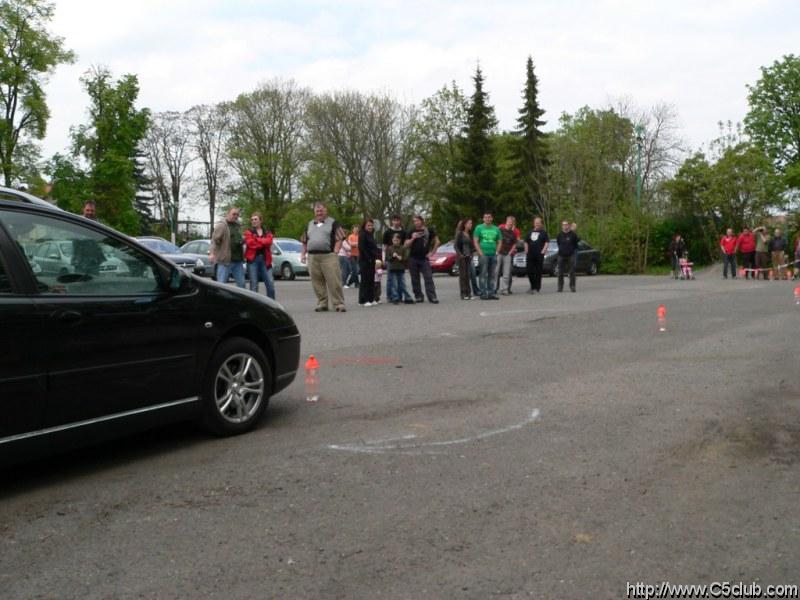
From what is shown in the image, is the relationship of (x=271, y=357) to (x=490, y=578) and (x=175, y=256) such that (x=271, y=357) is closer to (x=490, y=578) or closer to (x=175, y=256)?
(x=490, y=578)

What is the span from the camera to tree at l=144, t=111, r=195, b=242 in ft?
222

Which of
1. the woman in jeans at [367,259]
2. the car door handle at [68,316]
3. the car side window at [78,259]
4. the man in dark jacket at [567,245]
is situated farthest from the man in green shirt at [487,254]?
the car door handle at [68,316]

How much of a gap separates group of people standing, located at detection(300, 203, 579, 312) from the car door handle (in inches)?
430

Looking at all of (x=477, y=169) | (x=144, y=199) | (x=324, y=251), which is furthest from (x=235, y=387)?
(x=144, y=199)

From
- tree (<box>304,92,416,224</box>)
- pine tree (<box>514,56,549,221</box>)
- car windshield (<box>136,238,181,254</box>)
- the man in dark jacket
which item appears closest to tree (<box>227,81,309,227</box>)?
tree (<box>304,92,416,224</box>)

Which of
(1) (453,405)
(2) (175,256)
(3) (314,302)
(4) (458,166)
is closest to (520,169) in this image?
(4) (458,166)

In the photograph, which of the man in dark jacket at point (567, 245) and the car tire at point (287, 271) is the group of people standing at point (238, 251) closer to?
the man in dark jacket at point (567, 245)

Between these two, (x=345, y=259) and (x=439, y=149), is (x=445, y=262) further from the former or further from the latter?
(x=439, y=149)

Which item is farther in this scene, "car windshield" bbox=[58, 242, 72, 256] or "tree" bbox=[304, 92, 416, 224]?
"tree" bbox=[304, 92, 416, 224]

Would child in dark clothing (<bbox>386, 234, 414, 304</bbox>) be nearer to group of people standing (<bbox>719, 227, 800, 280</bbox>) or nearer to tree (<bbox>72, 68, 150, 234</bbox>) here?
group of people standing (<bbox>719, 227, 800, 280</bbox>)

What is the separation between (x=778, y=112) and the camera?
63719mm

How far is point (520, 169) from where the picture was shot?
6131 cm

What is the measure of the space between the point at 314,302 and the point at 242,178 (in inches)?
1733

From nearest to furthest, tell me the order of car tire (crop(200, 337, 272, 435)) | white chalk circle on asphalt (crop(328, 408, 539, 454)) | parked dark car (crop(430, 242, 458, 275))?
1. white chalk circle on asphalt (crop(328, 408, 539, 454))
2. car tire (crop(200, 337, 272, 435))
3. parked dark car (crop(430, 242, 458, 275))
